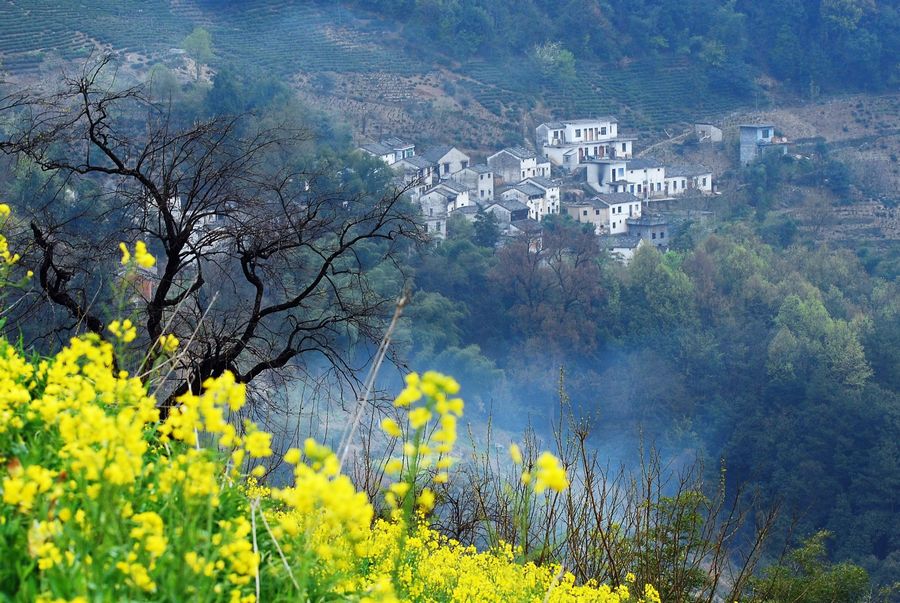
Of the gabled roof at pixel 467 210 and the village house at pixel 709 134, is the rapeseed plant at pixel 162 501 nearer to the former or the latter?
the gabled roof at pixel 467 210

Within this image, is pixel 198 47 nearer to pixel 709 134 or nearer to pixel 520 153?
pixel 520 153

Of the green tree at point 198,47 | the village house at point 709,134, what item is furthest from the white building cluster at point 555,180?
the green tree at point 198,47

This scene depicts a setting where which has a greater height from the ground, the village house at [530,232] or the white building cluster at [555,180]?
the white building cluster at [555,180]

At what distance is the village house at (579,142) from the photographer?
122 feet

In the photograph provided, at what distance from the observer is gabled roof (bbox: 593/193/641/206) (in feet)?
107

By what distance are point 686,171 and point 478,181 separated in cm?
736

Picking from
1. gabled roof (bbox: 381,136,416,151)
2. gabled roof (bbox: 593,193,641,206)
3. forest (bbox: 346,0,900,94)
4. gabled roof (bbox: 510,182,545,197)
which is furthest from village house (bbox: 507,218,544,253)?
forest (bbox: 346,0,900,94)

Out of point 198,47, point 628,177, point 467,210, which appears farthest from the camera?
point 198,47

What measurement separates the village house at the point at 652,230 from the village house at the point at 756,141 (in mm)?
7782

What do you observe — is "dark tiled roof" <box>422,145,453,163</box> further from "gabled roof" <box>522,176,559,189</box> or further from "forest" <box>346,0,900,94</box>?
"forest" <box>346,0,900,94</box>

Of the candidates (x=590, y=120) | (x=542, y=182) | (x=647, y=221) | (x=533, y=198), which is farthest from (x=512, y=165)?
(x=590, y=120)

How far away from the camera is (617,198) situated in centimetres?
3288

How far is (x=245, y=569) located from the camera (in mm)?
1537

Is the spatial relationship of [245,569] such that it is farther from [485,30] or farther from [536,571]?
[485,30]
